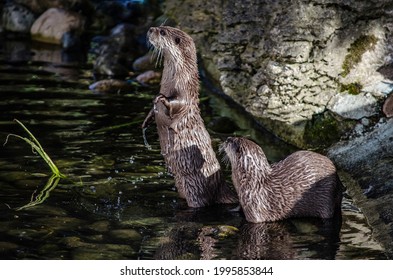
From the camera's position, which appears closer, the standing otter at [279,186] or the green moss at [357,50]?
the standing otter at [279,186]

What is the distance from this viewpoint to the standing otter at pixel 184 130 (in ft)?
25.3

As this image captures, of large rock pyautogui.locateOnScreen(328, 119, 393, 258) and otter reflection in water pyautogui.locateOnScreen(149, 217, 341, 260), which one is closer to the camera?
otter reflection in water pyautogui.locateOnScreen(149, 217, 341, 260)

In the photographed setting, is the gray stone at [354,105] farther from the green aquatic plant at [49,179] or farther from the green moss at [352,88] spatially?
the green aquatic plant at [49,179]

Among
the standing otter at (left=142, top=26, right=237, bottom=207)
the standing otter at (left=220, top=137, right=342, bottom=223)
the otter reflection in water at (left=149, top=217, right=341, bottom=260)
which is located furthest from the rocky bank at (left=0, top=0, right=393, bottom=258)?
the standing otter at (left=142, top=26, right=237, bottom=207)

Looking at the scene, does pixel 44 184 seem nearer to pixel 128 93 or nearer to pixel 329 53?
pixel 329 53

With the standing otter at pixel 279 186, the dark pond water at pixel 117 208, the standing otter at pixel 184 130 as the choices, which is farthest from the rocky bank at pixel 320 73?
the standing otter at pixel 184 130

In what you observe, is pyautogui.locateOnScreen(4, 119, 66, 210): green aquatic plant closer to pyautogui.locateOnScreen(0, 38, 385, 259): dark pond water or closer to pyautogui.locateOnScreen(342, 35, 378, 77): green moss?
pyautogui.locateOnScreen(0, 38, 385, 259): dark pond water

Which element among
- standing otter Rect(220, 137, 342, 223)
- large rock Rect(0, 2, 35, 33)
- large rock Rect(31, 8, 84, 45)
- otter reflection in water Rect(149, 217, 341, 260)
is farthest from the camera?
large rock Rect(0, 2, 35, 33)

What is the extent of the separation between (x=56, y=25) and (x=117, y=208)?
9.88 meters

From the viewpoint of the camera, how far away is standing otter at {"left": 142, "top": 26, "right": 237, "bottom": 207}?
25.3 ft

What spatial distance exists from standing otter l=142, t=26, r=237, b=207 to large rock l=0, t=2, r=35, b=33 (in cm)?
1002

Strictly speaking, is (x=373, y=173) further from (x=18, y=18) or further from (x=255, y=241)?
(x=18, y=18)

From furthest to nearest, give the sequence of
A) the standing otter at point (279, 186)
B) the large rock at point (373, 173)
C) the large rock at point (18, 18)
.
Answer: the large rock at point (18, 18) → the standing otter at point (279, 186) → the large rock at point (373, 173)

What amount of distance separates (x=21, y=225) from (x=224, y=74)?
399 centimetres
